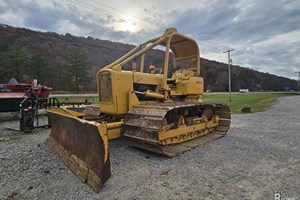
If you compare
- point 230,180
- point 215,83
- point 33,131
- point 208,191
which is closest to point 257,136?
point 230,180

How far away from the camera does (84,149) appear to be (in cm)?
395

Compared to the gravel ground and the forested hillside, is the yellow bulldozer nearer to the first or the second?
the gravel ground

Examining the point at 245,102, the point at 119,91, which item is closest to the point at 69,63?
the point at 245,102

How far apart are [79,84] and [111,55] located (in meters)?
30.3

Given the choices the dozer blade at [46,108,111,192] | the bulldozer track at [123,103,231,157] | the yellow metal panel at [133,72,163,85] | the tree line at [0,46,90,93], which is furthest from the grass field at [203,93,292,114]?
the tree line at [0,46,90,93]

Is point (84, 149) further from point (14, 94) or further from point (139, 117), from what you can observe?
point (14, 94)

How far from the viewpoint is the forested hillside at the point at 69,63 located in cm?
3875

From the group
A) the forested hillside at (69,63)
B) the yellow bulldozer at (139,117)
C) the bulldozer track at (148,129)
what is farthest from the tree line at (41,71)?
the bulldozer track at (148,129)

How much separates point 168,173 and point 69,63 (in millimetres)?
42858

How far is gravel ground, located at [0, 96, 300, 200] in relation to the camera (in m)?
3.17

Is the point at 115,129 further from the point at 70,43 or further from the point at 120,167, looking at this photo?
the point at 70,43

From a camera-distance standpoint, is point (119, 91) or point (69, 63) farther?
point (69, 63)

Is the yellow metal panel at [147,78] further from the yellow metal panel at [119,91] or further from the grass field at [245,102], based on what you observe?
the grass field at [245,102]

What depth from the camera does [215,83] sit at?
70250 millimetres
